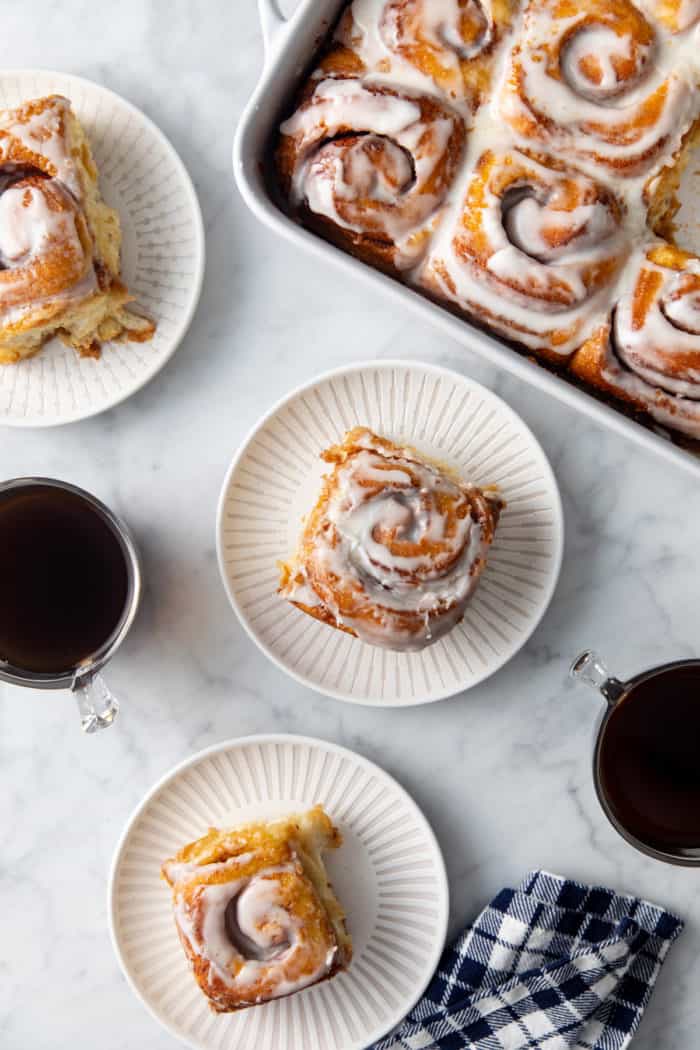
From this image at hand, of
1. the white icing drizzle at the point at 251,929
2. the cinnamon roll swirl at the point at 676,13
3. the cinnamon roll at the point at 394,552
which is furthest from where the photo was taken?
the white icing drizzle at the point at 251,929

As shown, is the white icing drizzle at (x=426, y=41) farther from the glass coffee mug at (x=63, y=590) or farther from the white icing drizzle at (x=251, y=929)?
the white icing drizzle at (x=251, y=929)

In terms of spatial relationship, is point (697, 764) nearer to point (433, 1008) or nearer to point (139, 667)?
point (433, 1008)

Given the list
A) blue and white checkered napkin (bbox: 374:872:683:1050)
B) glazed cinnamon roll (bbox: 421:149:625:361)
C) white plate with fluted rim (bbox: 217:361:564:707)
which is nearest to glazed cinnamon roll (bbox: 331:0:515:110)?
glazed cinnamon roll (bbox: 421:149:625:361)

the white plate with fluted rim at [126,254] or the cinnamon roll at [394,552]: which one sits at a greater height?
the white plate with fluted rim at [126,254]

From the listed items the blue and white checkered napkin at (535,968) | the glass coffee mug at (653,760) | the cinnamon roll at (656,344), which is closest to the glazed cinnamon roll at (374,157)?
the cinnamon roll at (656,344)

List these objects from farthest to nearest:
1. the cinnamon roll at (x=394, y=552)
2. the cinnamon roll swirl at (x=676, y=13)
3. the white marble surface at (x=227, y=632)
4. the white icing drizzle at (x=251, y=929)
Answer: the white marble surface at (x=227, y=632) → the white icing drizzle at (x=251, y=929) → the cinnamon roll at (x=394, y=552) → the cinnamon roll swirl at (x=676, y=13)

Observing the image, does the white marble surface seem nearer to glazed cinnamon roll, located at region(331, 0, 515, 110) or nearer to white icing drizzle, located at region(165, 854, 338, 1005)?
white icing drizzle, located at region(165, 854, 338, 1005)

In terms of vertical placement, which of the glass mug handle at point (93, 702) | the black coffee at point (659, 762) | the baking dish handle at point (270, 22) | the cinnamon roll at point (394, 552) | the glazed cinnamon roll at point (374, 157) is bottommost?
the glass mug handle at point (93, 702)
